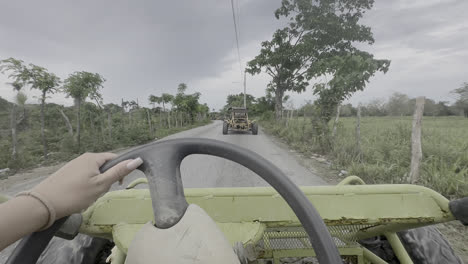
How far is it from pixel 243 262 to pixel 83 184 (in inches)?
18.8

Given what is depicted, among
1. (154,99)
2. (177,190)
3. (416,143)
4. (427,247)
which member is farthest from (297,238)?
(154,99)

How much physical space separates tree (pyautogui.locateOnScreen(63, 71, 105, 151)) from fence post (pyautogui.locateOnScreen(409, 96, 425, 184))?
9.58 m

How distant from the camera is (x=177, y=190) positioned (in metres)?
0.58

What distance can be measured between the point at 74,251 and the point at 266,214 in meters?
0.88

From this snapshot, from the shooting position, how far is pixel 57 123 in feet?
36.3

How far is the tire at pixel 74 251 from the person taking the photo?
948 mm

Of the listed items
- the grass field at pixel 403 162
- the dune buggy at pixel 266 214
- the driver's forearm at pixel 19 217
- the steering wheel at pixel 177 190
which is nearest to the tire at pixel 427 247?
the dune buggy at pixel 266 214

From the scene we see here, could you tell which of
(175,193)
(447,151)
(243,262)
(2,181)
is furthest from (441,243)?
(2,181)

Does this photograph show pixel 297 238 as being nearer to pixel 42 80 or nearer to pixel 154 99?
pixel 42 80

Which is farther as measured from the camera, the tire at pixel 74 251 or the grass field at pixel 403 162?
the grass field at pixel 403 162

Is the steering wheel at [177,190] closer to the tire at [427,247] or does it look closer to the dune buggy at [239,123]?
the tire at [427,247]

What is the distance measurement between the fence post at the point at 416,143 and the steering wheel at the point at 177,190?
3.81 meters

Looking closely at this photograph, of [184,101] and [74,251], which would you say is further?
[184,101]

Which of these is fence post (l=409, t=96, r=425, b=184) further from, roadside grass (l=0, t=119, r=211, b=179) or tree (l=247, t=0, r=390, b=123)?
roadside grass (l=0, t=119, r=211, b=179)
